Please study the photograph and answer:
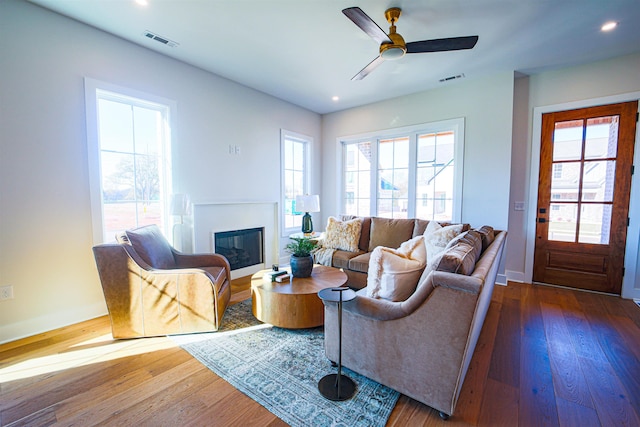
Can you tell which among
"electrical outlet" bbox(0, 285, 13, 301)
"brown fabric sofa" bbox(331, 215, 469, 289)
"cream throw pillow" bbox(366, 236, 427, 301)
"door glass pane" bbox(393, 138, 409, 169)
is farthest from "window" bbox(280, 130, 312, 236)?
"electrical outlet" bbox(0, 285, 13, 301)

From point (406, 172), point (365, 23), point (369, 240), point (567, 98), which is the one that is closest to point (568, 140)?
point (567, 98)

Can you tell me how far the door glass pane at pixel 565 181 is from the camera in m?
3.46

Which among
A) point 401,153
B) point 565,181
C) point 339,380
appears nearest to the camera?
point 339,380

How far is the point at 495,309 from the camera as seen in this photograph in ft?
9.76

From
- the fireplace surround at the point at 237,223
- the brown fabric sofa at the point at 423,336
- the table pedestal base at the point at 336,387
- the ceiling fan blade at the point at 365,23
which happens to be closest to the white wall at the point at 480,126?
the ceiling fan blade at the point at 365,23

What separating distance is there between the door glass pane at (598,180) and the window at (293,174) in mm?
3983

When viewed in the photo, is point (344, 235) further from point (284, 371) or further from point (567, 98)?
point (567, 98)

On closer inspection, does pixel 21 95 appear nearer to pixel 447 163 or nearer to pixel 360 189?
pixel 360 189

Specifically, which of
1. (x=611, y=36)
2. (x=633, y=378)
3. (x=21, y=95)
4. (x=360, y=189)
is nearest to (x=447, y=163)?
(x=360, y=189)

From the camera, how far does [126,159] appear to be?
9.70 feet

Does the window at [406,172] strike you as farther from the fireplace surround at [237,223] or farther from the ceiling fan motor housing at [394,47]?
the ceiling fan motor housing at [394,47]

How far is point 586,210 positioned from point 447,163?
1.74 metres

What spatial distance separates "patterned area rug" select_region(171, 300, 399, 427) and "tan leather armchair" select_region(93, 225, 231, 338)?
0.18 m

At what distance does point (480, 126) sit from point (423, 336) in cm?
339
